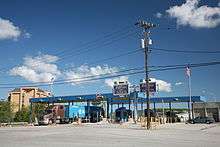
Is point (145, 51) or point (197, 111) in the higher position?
point (145, 51)

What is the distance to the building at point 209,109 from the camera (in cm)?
8106

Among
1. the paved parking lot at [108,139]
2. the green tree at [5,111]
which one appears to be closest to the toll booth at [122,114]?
the green tree at [5,111]

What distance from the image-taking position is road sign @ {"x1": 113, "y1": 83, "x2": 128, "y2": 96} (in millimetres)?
59281

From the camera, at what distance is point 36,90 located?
157 metres

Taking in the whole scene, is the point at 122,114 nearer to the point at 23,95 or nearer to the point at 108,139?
the point at 108,139

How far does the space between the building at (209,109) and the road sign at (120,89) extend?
98.6 feet

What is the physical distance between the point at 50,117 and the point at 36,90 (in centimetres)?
9998

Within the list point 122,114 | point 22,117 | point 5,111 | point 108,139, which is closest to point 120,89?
point 122,114

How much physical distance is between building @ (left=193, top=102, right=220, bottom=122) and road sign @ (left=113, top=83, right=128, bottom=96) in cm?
3007

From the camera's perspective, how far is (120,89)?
59.9 metres

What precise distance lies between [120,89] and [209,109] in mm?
31493

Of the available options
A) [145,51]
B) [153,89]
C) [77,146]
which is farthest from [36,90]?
Result: [77,146]

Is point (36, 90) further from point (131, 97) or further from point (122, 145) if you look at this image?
point (122, 145)

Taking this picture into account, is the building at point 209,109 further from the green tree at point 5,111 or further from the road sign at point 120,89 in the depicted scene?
the green tree at point 5,111
